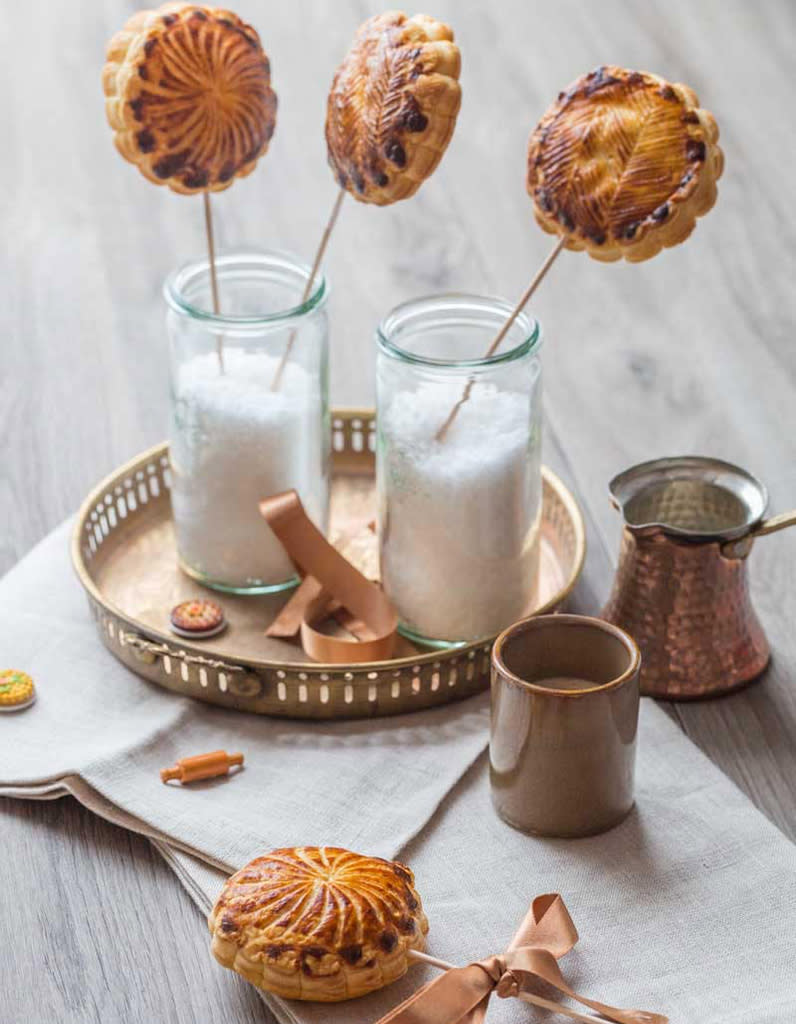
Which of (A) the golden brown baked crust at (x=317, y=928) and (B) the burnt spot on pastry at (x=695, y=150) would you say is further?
(B) the burnt spot on pastry at (x=695, y=150)

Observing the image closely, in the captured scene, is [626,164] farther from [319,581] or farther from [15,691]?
[15,691]

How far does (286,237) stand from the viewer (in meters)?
1.67

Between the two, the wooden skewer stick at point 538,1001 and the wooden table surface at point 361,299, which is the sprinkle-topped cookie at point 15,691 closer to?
the wooden table surface at point 361,299

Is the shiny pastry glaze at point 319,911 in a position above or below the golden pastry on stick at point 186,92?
below

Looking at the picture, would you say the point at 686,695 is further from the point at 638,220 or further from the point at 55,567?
the point at 55,567

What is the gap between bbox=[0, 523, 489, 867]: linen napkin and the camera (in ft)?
2.93

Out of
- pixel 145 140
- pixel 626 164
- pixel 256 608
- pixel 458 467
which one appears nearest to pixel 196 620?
pixel 256 608

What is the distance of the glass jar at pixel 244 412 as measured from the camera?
105cm

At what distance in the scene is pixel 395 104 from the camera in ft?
2.91

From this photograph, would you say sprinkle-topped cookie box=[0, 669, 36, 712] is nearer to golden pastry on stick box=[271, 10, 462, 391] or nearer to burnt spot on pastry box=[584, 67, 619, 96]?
golden pastry on stick box=[271, 10, 462, 391]

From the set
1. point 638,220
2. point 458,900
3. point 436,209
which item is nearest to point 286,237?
point 436,209

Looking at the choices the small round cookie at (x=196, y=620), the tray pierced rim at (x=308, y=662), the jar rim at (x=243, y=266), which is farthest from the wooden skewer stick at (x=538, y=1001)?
the jar rim at (x=243, y=266)

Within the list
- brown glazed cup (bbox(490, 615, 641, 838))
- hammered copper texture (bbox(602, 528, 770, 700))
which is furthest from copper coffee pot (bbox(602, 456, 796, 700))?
brown glazed cup (bbox(490, 615, 641, 838))

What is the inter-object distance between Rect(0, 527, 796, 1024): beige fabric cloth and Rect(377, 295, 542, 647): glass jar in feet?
0.27
